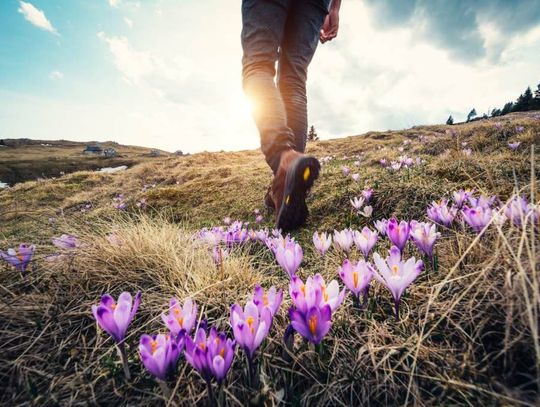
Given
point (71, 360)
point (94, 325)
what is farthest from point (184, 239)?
point (71, 360)

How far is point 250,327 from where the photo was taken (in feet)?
3.10

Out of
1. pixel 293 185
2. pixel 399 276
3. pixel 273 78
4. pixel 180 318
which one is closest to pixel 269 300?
pixel 180 318

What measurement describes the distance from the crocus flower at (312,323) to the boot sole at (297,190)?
4.62ft

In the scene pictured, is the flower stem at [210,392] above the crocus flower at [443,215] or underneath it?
underneath

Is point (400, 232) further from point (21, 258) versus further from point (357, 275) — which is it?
point (21, 258)

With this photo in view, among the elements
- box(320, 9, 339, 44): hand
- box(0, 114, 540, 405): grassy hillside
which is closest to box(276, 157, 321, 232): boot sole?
box(0, 114, 540, 405): grassy hillside

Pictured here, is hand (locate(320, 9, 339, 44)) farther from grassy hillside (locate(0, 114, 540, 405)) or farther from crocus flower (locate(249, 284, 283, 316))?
crocus flower (locate(249, 284, 283, 316))

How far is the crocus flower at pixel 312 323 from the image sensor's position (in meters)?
0.92

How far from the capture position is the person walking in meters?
2.43

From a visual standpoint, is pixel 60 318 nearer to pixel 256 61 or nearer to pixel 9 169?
pixel 256 61

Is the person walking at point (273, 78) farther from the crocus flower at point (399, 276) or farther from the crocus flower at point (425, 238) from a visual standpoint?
the crocus flower at point (399, 276)

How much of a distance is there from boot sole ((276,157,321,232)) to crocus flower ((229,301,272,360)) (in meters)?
1.38

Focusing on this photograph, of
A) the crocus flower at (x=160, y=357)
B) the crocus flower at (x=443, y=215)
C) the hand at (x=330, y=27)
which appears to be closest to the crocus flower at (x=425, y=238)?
the crocus flower at (x=443, y=215)

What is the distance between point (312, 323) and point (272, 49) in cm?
233
